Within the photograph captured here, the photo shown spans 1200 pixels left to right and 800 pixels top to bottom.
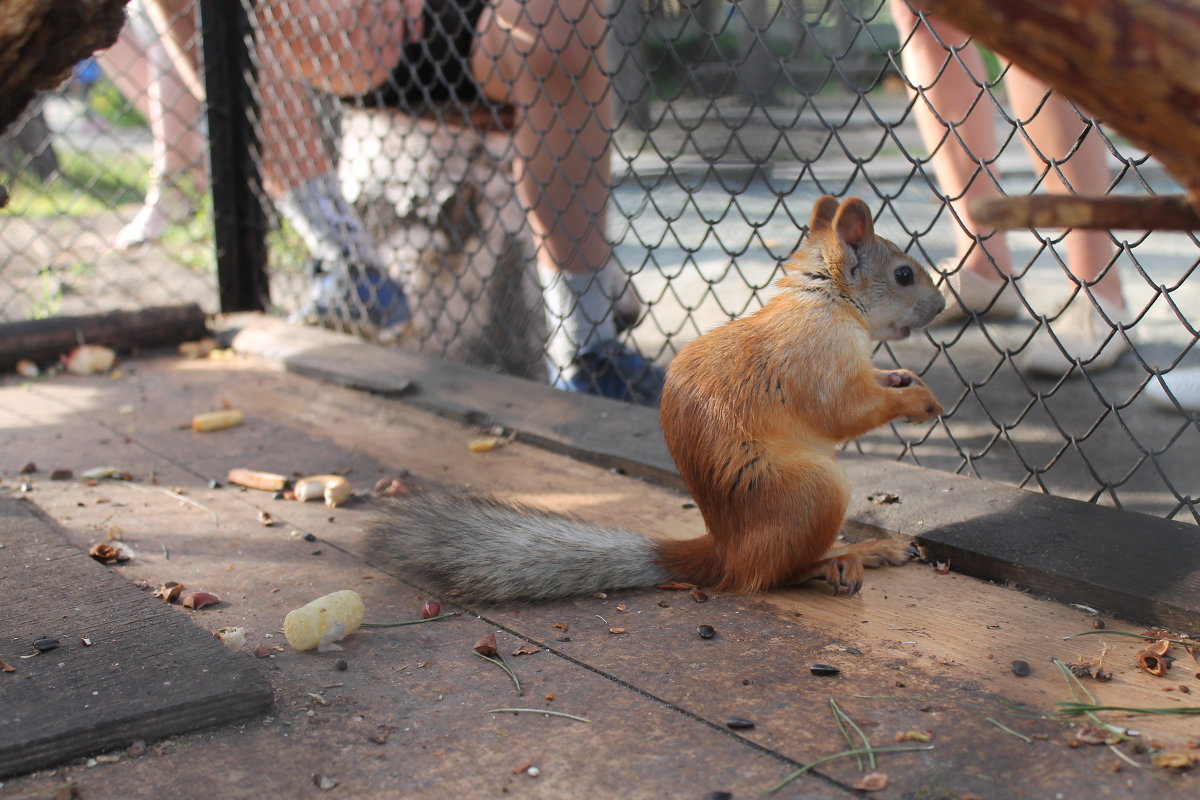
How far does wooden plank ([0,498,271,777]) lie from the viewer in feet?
5.57

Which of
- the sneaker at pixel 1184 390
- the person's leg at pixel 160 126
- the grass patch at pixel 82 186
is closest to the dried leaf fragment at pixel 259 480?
the sneaker at pixel 1184 390

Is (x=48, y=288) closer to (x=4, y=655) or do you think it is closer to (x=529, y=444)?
(x=529, y=444)

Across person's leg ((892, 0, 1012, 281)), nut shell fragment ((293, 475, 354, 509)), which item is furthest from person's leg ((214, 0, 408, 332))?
person's leg ((892, 0, 1012, 281))

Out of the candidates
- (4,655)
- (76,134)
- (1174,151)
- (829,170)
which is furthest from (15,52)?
(76,134)

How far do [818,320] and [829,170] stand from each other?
184cm

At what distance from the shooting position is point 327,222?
5074mm

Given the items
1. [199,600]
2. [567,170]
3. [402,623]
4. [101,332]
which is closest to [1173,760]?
[402,623]

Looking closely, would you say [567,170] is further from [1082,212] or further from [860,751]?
[1082,212]

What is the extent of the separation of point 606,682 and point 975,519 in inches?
39.3

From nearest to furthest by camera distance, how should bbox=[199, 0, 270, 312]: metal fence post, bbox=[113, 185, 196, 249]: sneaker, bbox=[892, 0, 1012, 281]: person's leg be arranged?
bbox=[892, 0, 1012, 281]: person's leg
bbox=[199, 0, 270, 312]: metal fence post
bbox=[113, 185, 196, 249]: sneaker

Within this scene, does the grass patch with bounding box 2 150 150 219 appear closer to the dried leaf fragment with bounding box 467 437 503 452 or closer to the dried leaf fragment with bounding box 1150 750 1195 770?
the dried leaf fragment with bounding box 467 437 503 452

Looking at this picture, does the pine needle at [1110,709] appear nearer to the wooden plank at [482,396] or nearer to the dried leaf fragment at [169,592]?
the wooden plank at [482,396]

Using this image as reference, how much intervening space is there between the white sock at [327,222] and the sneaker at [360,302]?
6 centimetres

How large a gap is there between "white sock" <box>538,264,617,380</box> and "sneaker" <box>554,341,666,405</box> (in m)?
0.03
